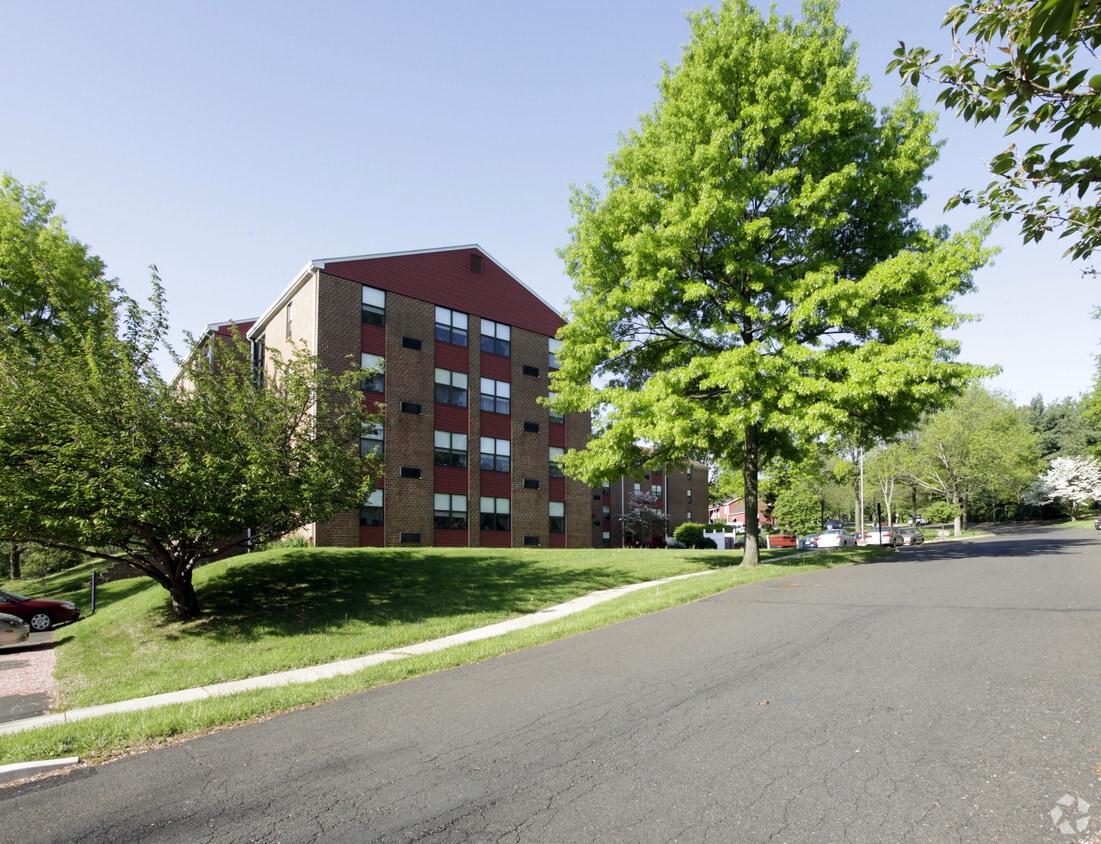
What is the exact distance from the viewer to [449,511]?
29.5 metres

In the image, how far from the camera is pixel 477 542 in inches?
1198

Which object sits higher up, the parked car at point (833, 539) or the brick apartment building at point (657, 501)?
the brick apartment building at point (657, 501)

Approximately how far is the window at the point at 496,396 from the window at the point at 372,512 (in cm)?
718

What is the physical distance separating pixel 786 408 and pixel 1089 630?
27.9ft

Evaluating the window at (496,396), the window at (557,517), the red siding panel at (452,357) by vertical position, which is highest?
the red siding panel at (452,357)

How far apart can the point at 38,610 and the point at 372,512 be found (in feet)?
37.3

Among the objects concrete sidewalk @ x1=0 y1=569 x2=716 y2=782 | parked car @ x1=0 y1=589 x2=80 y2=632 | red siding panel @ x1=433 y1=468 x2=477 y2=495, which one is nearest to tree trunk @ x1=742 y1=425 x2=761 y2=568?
concrete sidewalk @ x1=0 y1=569 x2=716 y2=782

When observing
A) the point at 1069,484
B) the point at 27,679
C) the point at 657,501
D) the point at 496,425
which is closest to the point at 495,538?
the point at 496,425

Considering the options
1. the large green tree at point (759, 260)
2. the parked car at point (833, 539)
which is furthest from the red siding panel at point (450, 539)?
the parked car at point (833, 539)

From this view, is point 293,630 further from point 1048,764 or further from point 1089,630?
point 1089,630

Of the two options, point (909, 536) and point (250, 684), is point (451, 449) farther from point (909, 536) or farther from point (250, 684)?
point (909, 536)

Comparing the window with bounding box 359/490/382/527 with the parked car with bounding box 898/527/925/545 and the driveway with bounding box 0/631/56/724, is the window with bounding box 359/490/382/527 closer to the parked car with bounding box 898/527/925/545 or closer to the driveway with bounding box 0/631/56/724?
the driveway with bounding box 0/631/56/724

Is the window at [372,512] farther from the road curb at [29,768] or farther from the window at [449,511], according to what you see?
the road curb at [29,768]

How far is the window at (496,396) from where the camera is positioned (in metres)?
31.6
